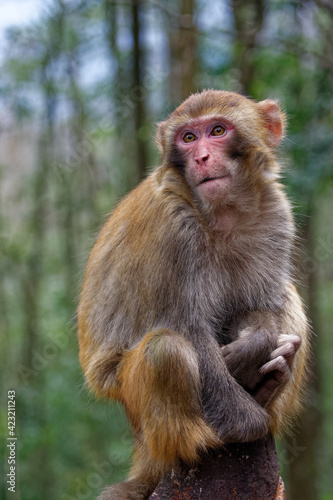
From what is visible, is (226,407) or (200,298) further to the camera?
(200,298)

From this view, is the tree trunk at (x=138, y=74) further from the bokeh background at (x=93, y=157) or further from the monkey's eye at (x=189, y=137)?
the monkey's eye at (x=189, y=137)

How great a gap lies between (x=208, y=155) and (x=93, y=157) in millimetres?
9197

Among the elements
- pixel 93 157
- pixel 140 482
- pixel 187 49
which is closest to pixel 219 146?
pixel 140 482

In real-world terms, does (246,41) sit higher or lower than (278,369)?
higher

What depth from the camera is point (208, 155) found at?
3.85 meters

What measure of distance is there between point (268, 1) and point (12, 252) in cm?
625

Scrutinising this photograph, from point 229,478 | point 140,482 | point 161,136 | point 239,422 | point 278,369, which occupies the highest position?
point 161,136

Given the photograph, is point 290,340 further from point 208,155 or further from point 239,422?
point 208,155

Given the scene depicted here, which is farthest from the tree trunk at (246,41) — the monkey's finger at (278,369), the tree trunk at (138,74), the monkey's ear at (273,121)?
the monkey's finger at (278,369)

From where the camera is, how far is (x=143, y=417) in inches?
148

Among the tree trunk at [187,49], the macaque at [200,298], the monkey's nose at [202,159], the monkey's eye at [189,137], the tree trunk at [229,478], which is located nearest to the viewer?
the tree trunk at [229,478]

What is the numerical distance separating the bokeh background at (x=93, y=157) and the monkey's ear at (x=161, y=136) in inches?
105

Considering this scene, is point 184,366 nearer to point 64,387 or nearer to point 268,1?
point 268,1

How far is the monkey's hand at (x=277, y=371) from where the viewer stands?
147 inches
